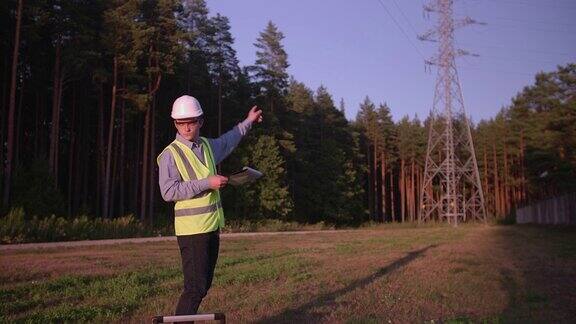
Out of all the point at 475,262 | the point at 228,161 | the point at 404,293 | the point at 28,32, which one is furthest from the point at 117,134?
the point at 404,293

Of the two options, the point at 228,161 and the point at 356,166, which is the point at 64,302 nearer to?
the point at 228,161

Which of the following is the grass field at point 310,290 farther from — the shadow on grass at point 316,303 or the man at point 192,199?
the man at point 192,199

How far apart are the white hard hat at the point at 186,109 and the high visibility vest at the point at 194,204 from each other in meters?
0.23

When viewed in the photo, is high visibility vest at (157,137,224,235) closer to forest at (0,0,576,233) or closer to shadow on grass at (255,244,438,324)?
shadow on grass at (255,244,438,324)

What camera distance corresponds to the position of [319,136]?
73.5 meters

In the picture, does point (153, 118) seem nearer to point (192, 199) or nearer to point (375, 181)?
point (192, 199)

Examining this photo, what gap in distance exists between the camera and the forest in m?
34.0

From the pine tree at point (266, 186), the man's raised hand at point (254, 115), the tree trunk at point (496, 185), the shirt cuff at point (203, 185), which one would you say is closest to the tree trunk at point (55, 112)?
the pine tree at point (266, 186)

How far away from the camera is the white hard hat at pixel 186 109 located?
4641 millimetres

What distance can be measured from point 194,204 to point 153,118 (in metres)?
37.0

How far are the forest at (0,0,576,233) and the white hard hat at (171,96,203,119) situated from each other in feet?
81.9

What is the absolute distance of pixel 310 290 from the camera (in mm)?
8820

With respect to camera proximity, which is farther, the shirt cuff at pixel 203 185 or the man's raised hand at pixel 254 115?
the man's raised hand at pixel 254 115

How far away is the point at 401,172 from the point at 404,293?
87.6 m
